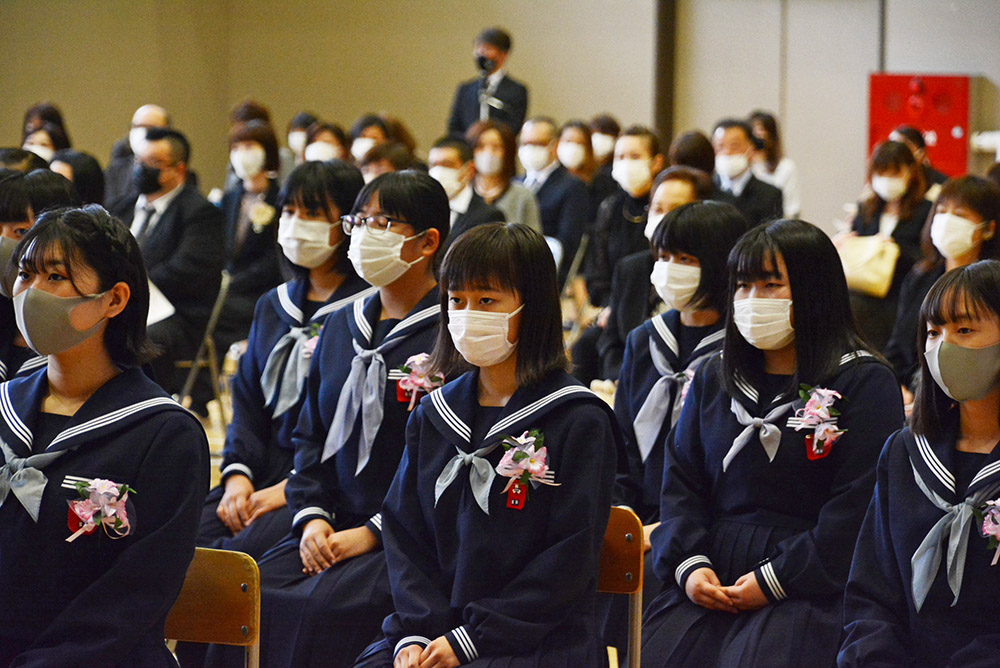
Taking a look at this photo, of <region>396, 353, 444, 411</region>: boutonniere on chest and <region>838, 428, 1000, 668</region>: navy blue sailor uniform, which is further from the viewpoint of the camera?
<region>396, 353, 444, 411</region>: boutonniere on chest

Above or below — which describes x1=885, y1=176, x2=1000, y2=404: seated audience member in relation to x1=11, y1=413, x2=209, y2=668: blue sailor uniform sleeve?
above

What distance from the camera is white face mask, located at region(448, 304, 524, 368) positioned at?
2.59m

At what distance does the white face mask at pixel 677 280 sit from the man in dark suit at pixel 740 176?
11.5ft

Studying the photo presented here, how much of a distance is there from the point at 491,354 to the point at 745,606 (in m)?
0.82

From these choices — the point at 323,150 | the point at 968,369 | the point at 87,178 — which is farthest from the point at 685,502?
the point at 323,150

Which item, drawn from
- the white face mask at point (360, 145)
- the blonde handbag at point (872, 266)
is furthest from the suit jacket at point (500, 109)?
the blonde handbag at point (872, 266)

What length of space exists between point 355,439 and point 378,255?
503mm

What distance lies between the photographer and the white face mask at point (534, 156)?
26.7 feet

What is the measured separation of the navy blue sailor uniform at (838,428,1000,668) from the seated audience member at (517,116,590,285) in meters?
4.74

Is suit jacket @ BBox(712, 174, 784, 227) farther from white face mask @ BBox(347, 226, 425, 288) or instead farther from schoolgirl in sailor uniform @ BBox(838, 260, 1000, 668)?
schoolgirl in sailor uniform @ BBox(838, 260, 1000, 668)

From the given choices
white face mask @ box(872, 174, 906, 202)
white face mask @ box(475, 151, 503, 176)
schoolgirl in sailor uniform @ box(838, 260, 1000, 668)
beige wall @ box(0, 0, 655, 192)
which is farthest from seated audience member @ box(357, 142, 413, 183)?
beige wall @ box(0, 0, 655, 192)

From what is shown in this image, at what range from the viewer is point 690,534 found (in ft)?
9.50

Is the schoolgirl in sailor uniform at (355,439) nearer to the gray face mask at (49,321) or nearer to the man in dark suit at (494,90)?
the gray face mask at (49,321)

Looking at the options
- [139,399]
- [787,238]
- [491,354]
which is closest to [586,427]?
[491,354]
